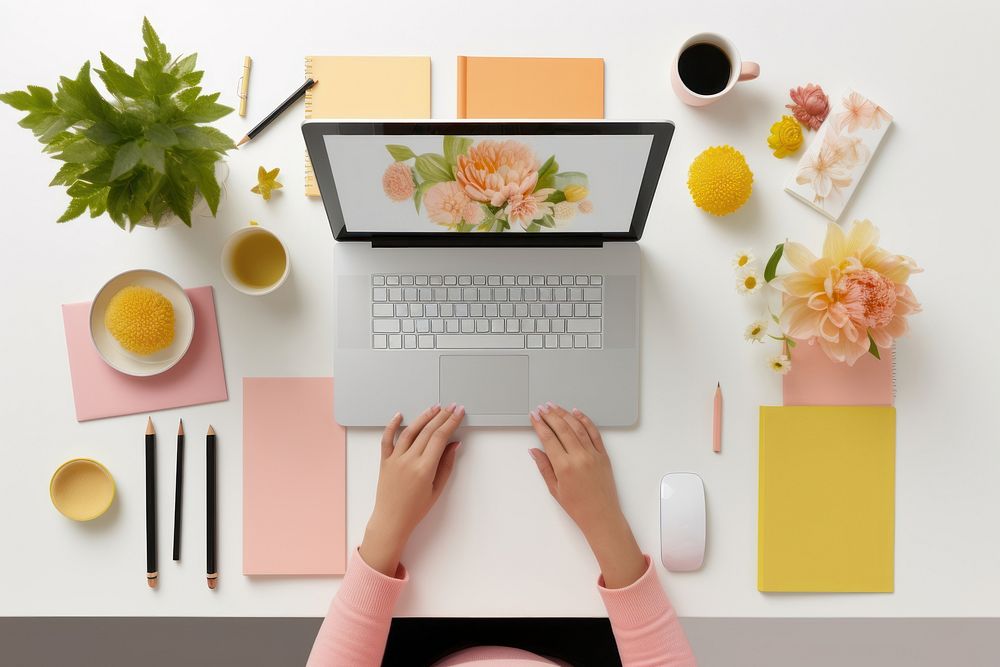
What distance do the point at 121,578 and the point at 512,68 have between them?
2.98 feet

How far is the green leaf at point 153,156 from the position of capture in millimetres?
600

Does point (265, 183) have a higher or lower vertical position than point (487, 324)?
higher

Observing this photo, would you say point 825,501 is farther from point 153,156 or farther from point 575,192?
point 153,156

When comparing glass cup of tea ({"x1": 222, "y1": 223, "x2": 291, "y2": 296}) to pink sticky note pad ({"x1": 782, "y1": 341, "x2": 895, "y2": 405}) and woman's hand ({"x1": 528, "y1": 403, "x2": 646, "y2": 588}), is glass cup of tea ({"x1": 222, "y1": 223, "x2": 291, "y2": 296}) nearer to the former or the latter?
woman's hand ({"x1": 528, "y1": 403, "x2": 646, "y2": 588})

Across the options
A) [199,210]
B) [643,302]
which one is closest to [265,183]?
A: [199,210]

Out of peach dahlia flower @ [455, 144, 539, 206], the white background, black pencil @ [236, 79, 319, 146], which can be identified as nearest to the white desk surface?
black pencil @ [236, 79, 319, 146]

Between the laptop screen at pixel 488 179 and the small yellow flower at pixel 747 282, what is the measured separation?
0.17 metres

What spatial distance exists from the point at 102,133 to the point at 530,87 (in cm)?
52

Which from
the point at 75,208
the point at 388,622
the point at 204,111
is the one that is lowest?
the point at 388,622

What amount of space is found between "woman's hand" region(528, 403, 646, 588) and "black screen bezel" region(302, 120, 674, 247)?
0.24 m

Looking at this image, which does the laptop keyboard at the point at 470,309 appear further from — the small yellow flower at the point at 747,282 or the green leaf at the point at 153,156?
the green leaf at the point at 153,156

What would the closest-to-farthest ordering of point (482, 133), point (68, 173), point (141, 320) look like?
point (482, 133)
point (68, 173)
point (141, 320)

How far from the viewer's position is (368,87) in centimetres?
81

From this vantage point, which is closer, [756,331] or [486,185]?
[486,185]
